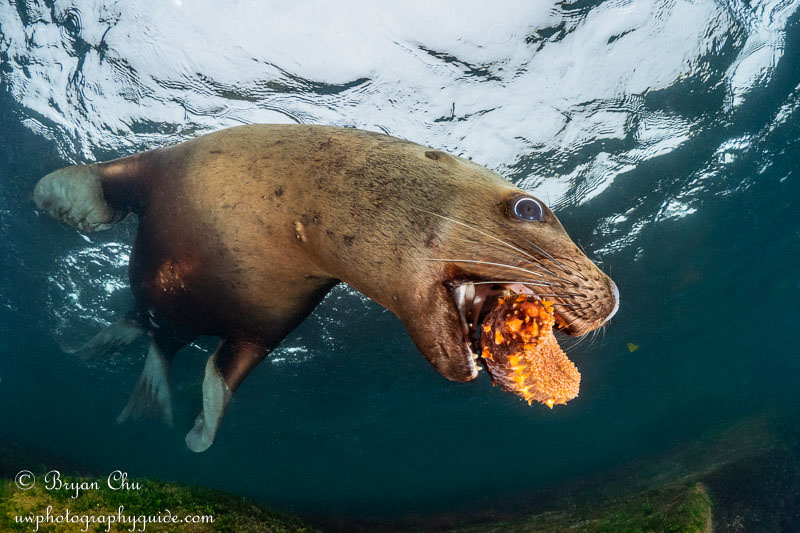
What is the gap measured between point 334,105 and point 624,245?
12.5 metres

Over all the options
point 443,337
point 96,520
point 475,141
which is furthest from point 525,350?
point 475,141

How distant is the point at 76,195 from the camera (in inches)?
185

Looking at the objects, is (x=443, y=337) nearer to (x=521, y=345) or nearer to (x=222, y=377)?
(x=521, y=345)

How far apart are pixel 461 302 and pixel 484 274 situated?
0.70ft

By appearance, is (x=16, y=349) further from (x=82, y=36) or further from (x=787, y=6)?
(x=787, y=6)

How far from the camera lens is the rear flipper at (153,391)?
6609 millimetres

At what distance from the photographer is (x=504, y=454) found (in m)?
76.7

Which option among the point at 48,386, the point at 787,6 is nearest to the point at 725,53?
the point at 787,6

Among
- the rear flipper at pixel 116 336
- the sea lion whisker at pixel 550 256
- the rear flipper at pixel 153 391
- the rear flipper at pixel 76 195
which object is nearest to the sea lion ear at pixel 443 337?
the sea lion whisker at pixel 550 256

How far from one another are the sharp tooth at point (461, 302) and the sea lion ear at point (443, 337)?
0.11 ft

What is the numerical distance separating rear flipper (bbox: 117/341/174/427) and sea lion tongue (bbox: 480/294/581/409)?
609 centimetres

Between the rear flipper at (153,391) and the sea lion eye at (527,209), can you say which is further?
the rear flipper at (153,391)

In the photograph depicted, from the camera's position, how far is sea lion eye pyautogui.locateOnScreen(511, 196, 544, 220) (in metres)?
2.33

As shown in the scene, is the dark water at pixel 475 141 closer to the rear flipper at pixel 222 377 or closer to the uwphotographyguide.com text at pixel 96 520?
the rear flipper at pixel 222 377
